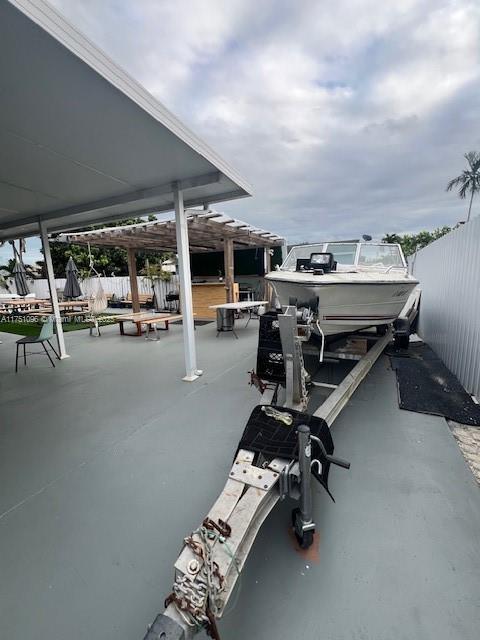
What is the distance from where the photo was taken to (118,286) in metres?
14.1

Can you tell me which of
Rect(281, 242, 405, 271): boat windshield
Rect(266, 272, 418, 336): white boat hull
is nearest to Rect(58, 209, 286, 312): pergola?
Rect(281, 242, 405, 271): boat windshield

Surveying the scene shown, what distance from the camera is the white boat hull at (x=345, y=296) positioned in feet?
9.71

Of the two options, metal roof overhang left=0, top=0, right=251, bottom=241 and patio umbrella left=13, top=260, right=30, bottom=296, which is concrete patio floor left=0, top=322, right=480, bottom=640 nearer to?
metal roof overhang left=0, top=0, right=251, bottom=241

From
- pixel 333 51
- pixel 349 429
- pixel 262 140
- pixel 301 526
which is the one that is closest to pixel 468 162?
pixel 262 140

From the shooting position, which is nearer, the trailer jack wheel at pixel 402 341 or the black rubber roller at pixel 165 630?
the black rubber roller at pixel 165 630

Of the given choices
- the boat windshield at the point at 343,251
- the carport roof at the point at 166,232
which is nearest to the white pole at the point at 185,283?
the carport roof at the point at 166,232

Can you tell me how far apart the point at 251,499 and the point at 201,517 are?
676mm

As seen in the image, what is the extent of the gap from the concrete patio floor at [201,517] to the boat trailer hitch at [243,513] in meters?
0.30

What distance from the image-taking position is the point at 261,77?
Answer: 14.4ft

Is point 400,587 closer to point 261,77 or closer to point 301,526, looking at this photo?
point 301,526

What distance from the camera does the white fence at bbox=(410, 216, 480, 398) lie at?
125 inches

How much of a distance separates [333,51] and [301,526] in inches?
223

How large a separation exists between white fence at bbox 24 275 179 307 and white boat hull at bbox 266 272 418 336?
9769 millimetres

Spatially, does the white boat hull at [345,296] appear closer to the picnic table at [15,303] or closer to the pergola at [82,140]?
the pergola at [82,140]
